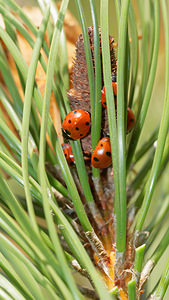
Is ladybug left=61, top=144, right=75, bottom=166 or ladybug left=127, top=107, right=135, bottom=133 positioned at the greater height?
ladybug left=127, top=107, right=135, bottom=133

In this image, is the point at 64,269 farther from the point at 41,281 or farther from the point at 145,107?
the point at 145,107

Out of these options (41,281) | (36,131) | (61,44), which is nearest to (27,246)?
(41,281)

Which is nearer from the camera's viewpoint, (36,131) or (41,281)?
(41,281)

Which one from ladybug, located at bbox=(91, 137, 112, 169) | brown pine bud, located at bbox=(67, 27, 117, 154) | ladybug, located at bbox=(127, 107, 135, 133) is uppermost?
brown pine bud, located at bbox=(67, 27, 117, 154)

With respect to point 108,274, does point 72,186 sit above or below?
above
